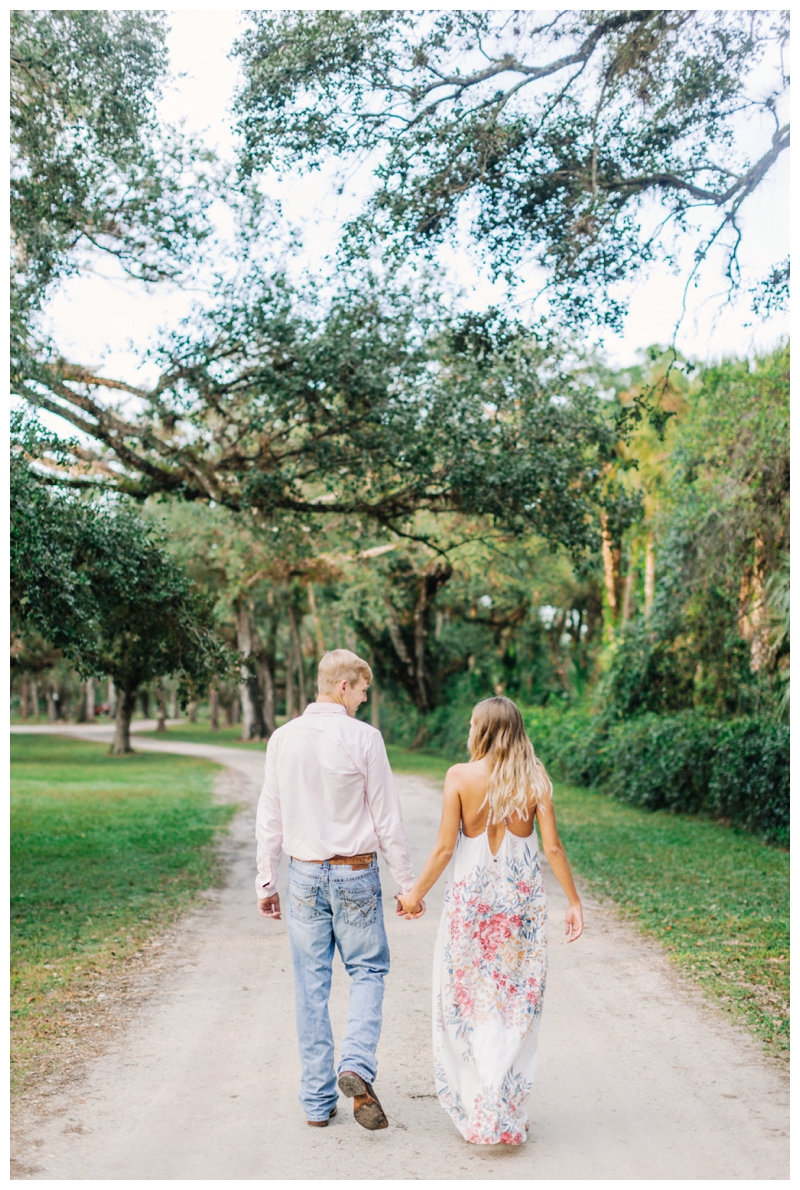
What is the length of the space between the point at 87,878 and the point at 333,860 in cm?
747

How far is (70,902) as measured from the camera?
980cm

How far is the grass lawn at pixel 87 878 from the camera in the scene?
21.3 ft

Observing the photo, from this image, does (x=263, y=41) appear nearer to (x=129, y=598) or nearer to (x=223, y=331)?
(x=223, y=331)

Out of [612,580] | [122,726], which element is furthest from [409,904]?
[122,726]

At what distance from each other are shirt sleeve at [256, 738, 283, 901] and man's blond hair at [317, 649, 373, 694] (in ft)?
1.17

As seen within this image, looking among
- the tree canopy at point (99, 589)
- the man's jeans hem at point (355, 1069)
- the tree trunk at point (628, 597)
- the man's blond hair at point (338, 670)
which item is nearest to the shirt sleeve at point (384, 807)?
the man's blond hair at point (338, 670)

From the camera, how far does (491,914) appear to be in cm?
438

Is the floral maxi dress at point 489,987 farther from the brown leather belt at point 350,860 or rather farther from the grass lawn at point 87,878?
the grass lawn at point 87,878

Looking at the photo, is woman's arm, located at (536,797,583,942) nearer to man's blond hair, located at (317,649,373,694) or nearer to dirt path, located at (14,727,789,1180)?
dirt path, located at (14,727,789,1180)

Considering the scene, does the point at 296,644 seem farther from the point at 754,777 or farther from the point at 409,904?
the point at 409,904

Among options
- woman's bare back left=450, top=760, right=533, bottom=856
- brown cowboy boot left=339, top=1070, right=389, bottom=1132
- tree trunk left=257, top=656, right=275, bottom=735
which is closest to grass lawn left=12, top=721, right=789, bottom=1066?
woman's bare back left=450, top=760, right=533, bottom=856

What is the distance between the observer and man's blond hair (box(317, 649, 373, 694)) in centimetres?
473

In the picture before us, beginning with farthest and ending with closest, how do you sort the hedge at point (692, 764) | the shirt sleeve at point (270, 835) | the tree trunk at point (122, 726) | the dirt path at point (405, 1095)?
the tree trunk at point (122, 726), the hedge at point (692, 764), the shirt sleeve at point (270, 835), the dirt path at point (405, 1095)

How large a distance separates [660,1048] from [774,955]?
8.43ft
